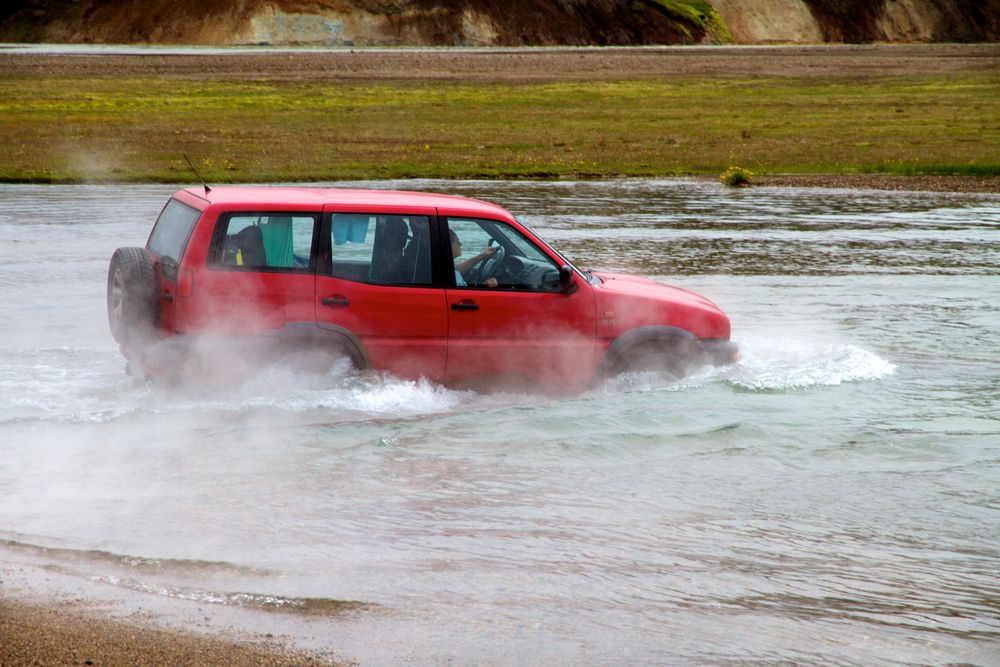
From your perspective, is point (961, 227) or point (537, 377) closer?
point (537, 377)

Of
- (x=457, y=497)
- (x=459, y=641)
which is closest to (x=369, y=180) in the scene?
(x=457, y=497)

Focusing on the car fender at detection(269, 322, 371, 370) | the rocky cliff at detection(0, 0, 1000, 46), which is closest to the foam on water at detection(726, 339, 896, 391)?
the car fender at detection(269, 322, 371, 370)

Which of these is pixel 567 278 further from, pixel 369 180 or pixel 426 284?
pixel 369 180

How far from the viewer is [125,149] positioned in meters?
31.9

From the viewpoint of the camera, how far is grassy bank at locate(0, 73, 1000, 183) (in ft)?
96.9

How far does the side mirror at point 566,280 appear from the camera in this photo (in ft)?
30.8

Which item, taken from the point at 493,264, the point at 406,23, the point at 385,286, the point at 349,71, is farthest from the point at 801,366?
the point at 406,23

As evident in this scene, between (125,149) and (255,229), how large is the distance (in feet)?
80.6

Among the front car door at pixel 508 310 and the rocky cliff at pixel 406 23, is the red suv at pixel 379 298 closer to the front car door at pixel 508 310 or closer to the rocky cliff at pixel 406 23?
the front car door at pixel 508 310

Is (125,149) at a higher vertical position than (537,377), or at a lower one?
higher

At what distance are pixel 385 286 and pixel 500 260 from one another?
92 cm

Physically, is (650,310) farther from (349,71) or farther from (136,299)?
(349,71)

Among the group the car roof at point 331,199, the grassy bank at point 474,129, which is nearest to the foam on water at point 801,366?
the car roof at point 331,199

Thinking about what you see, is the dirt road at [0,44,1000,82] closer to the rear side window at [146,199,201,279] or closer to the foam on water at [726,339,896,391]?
the foam on water at [726,339,896,391]
